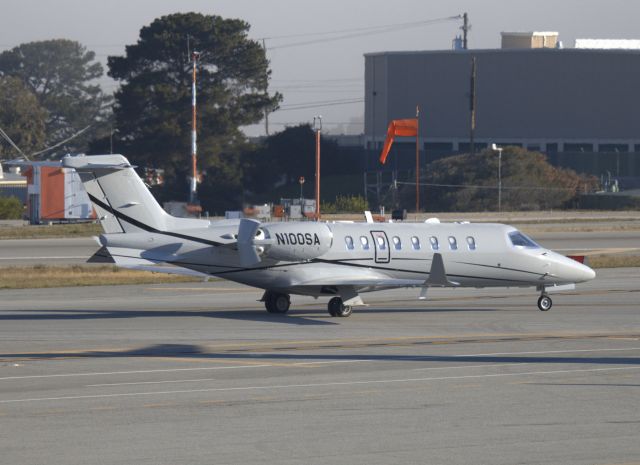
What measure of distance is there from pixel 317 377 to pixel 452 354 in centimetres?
425

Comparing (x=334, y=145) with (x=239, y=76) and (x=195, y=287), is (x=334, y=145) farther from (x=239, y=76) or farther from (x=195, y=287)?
(x=195, y=287)

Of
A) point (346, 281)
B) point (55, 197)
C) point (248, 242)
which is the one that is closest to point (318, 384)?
point (248, 242)

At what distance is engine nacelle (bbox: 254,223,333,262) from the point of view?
29953 mm

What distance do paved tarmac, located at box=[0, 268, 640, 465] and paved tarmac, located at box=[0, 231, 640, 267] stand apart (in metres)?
18.6

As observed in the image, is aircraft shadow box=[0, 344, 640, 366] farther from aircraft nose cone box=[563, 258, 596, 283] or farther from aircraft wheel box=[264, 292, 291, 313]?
aircraft nose cone box=[563, 258, 596, 283]

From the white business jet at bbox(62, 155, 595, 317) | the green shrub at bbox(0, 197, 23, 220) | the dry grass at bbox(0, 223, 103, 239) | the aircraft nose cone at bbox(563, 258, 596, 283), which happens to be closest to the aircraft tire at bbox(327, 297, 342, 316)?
the white business jet at bbox(62, 155, 595, 317)

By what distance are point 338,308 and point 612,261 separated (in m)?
23.3

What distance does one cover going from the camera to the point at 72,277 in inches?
1731

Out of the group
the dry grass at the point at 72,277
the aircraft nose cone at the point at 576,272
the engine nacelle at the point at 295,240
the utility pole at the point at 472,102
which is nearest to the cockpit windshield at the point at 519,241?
the aircraft nose cone at the point at 576,272

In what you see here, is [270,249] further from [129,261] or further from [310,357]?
[310,357]

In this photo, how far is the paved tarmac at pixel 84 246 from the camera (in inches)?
2087

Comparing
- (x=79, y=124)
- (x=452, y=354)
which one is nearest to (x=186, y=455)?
(x=452, y=354)

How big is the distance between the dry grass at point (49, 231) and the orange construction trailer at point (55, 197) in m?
1.25

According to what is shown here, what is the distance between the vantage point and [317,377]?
68.0 feet
